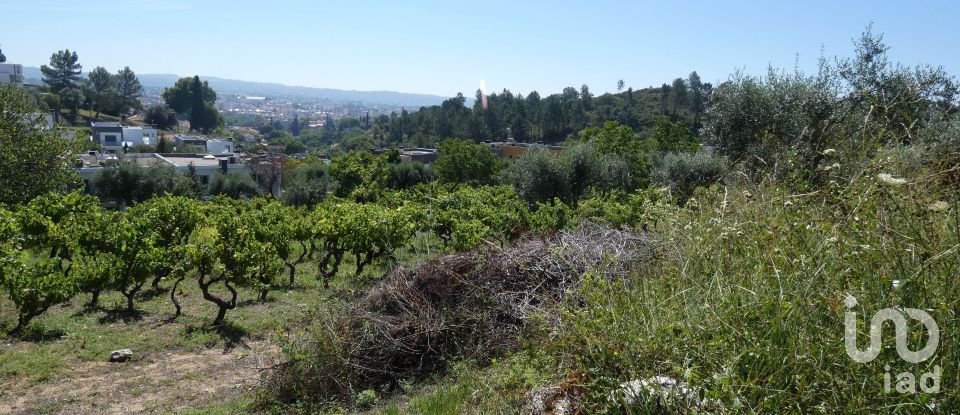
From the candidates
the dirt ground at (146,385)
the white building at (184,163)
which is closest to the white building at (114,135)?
the white building at (184,163)

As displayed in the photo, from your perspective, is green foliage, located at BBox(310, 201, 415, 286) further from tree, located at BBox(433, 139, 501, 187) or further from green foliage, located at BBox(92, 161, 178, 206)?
tree, located at BBox(433, 139, 501, 187)

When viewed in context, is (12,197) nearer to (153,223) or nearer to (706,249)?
(153,223)

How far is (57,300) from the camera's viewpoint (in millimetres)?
9125

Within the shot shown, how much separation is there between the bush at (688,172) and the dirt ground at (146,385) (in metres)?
11.8

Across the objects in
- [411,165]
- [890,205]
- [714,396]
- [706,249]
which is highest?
[890,205]

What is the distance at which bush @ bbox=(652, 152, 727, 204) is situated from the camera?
56.4 feet

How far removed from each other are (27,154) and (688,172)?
1897cm

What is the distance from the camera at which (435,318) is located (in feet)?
22.2

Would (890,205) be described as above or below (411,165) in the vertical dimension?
above

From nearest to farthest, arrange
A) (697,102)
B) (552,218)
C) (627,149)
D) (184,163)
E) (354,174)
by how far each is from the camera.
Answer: (552,218) → (627,149) → (354,174) → (184,163) → (697,102)

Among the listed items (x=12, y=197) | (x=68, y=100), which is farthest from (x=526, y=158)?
(x=68, y=100)

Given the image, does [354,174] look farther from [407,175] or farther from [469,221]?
[469,221]

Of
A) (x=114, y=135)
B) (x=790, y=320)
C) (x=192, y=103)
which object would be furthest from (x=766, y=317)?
(x=192, y=103)

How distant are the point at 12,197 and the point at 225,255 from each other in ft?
41.9
